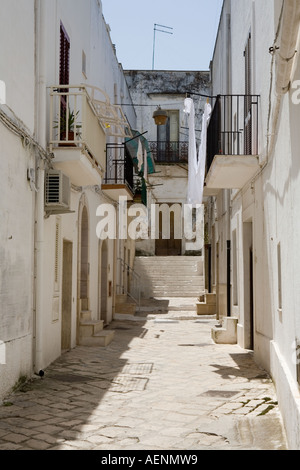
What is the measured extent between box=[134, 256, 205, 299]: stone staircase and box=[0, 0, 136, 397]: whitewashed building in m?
9.68

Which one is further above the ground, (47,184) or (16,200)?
(47,184)

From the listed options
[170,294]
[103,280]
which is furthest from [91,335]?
[170,294]

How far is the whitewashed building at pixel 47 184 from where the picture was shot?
8.54 m

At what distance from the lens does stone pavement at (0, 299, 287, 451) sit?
636cm

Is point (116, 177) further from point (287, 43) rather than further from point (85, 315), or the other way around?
point (287, 43)

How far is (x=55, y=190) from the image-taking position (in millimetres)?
10453

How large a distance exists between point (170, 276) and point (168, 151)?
7502 mm

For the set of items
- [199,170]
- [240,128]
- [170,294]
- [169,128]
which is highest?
[169,128]

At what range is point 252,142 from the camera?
1208 centimetres

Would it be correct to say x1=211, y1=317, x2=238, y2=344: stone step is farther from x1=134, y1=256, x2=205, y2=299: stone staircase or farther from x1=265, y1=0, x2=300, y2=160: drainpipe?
x1=134, y1=256, x2=205, y2=299: stone staircase

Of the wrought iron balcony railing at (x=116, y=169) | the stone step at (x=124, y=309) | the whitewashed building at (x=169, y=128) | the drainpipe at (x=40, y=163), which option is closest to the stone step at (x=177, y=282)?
the whitewashed building at (x=169, y=128)

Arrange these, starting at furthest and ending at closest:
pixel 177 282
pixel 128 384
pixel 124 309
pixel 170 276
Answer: pixel 170 276 < pixel 177 282 < pixel 124 309 < pixel 128 384

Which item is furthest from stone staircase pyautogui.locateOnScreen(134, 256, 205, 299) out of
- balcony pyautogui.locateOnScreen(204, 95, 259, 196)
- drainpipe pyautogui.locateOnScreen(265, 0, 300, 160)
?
drainpipe pyautogui.locateOnScreen(265, 0, 300, 160)

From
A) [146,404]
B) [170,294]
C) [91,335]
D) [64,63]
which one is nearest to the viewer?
[146,404]
